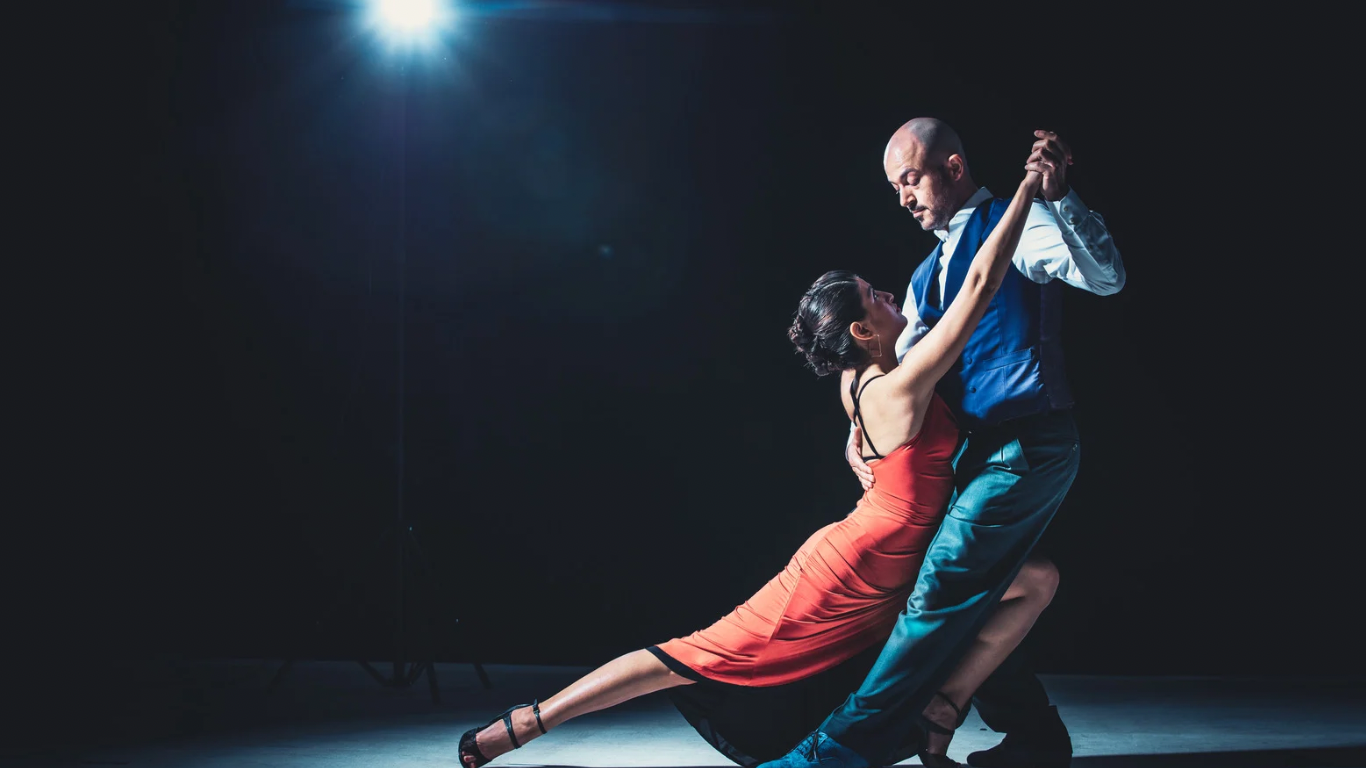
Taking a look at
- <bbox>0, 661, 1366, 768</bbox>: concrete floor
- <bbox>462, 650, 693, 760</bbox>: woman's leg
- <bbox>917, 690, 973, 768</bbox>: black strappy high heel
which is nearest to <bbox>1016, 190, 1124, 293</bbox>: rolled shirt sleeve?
<bbox>917, 690, 973, 768</bbox>: black strappy high heel

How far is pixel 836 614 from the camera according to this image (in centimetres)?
206

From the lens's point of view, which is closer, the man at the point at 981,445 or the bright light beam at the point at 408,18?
the man at the point at 981,445

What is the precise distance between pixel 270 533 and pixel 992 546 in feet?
10.4

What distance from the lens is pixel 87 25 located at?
432cm

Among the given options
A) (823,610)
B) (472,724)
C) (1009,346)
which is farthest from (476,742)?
(1009,346)

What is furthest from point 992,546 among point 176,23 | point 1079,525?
point 176,23

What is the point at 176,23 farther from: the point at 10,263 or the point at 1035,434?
the point at 1035,434

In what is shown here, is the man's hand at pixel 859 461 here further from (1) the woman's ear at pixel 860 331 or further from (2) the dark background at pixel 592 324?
(2) the dark background at pixel 592 324

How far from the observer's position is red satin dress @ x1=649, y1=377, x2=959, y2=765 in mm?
2051

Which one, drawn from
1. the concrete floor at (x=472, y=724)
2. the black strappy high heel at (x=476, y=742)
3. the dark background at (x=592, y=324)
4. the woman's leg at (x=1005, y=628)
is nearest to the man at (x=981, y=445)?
the woman's leg at (x=1005, y=628)

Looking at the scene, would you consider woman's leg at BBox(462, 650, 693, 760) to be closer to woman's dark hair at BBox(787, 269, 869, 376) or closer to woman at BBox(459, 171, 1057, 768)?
woman at BBox(459, 171, 1057, 768)

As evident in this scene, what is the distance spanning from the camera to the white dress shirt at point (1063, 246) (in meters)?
1.89

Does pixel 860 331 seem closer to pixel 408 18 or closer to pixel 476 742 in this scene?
pixel 476 742

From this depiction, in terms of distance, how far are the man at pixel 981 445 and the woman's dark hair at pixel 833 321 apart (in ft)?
0.58
